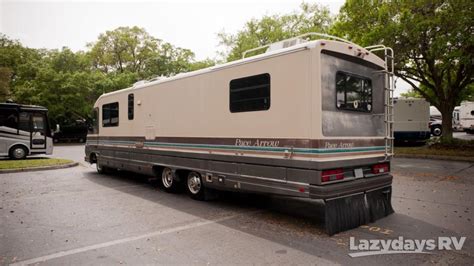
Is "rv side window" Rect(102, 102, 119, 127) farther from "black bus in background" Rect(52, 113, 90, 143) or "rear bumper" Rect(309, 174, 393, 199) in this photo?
"black bus in background" Rect(52, 113, 90, 143)

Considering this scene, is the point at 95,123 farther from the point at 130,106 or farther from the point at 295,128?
the point at 295,128

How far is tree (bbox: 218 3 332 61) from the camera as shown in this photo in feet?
120

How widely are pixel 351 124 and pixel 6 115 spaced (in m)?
16.5

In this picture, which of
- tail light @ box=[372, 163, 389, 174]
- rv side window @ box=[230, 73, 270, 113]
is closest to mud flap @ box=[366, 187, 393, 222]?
tail light @ box=[372, 163, 389, 174]

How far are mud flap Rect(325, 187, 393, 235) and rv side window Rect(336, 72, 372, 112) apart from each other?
5.12ft

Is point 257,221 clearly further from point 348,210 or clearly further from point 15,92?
point 15,92

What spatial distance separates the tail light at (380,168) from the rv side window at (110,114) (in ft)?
26.3

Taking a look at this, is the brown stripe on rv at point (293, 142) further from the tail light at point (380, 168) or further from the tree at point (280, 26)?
the tree at point (280, 26)

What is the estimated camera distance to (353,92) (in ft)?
19.6

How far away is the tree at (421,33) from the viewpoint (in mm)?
14164

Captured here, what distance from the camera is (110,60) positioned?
139 feet

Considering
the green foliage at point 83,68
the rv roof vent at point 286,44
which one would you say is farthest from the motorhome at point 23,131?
the rv roof vent at point 286,44

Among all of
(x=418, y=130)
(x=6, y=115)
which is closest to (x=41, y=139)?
(x=6, y=115)

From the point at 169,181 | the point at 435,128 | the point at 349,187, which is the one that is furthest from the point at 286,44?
the point at 435,128
